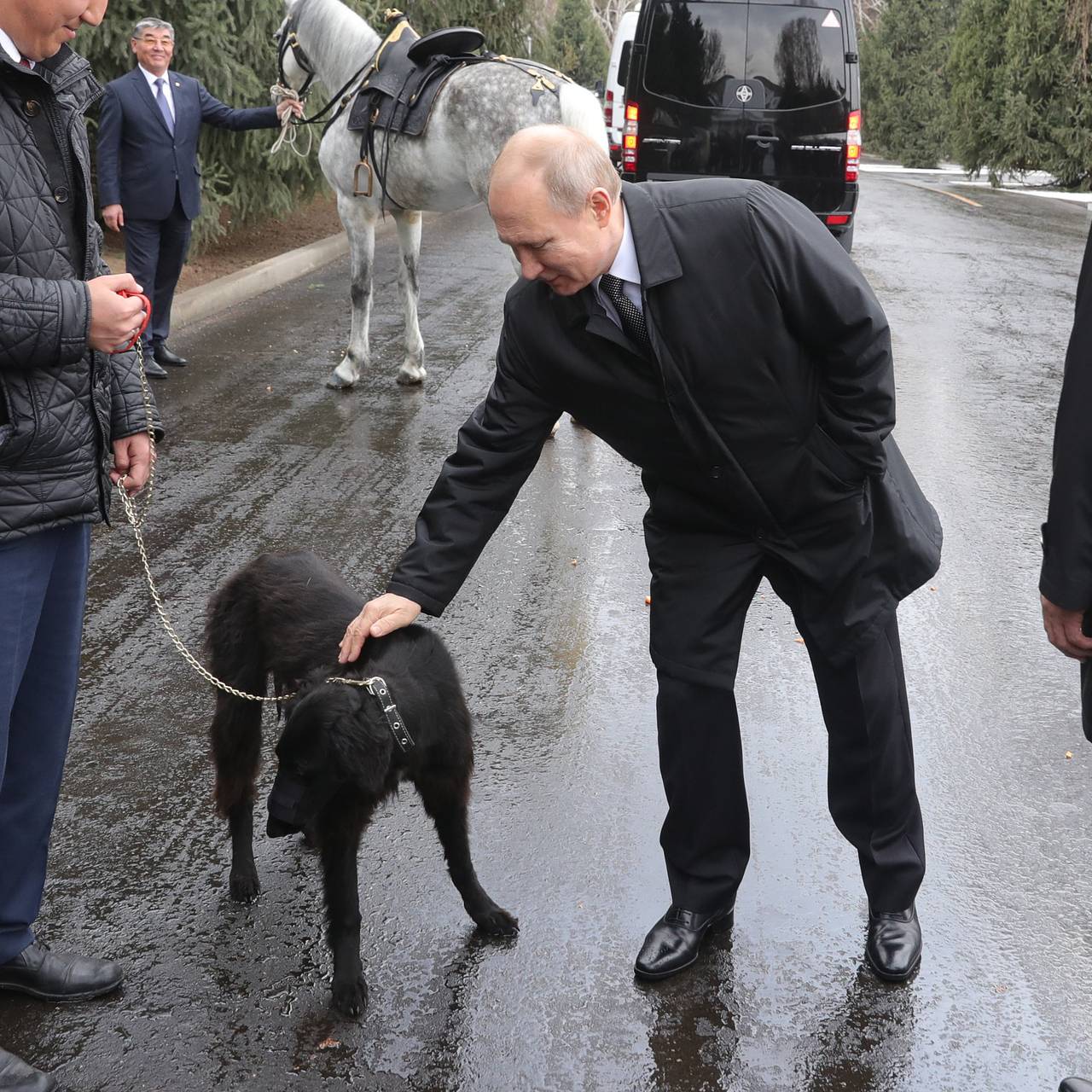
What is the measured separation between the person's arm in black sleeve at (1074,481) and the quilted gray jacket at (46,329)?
191cm

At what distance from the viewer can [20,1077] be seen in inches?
113

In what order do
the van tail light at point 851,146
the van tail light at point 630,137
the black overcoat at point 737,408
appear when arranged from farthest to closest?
the van tail light at point 630,137, the van tail light at point 851,146, the black overcoat at point 737,408

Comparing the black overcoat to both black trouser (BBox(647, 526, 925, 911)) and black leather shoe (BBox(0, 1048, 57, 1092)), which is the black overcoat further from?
black leather shoe (BBox(0, 1048, 57, 1092))

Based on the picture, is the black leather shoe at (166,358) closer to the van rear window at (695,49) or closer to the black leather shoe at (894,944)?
the van rear window at (695,49)

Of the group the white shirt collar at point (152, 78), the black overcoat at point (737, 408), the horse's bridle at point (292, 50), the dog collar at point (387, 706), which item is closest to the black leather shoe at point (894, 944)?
the black overcoat at point (737, 408)

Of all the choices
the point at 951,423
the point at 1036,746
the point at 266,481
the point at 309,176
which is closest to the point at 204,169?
the point at 309,176

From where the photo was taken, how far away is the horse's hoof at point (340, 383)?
912 cm

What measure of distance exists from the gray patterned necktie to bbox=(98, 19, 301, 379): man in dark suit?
22.4 ft

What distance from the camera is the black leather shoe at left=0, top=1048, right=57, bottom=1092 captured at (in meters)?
2.85

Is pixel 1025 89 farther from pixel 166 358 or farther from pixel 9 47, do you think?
pixel 9 47

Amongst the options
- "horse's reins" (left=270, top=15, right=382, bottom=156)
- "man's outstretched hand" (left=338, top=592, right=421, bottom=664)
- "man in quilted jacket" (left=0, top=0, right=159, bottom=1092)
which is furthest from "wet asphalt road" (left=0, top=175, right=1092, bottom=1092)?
"horse's reins" (left=270, top=15, right=382, bottom=156)

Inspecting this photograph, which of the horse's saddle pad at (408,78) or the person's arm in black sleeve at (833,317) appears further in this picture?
the horse's saddle pad at (408,78)

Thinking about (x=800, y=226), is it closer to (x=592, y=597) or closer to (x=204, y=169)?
(x=592, y=597)

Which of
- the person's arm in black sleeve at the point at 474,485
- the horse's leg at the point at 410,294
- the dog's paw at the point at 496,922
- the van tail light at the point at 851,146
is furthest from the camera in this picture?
the van tail light at the point at 851,146
